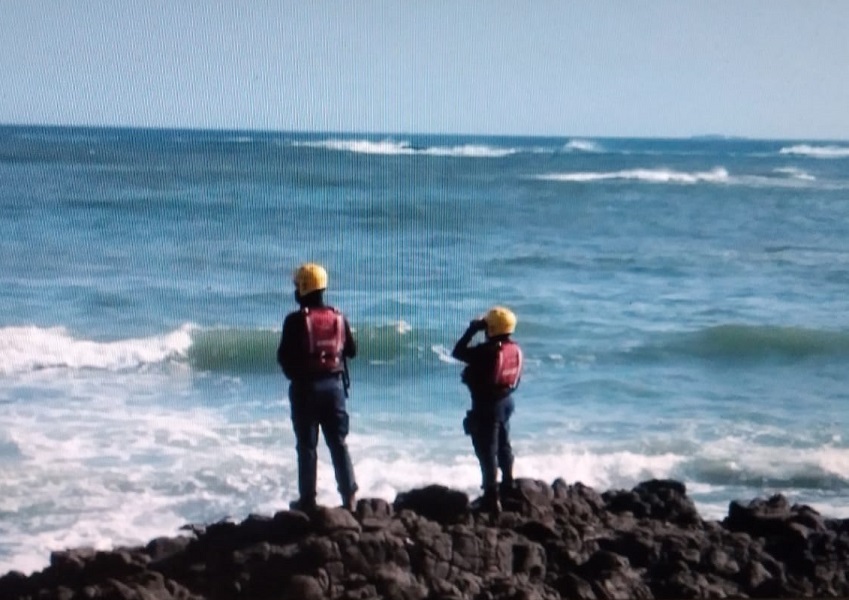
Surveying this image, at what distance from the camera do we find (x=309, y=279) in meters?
5.34

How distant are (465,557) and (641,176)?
9777 millimetres

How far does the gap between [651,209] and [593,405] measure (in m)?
3.88

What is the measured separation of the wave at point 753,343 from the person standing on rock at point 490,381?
2.50m

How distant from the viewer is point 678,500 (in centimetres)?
614

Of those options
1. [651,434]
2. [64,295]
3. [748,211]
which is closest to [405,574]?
[651,434]

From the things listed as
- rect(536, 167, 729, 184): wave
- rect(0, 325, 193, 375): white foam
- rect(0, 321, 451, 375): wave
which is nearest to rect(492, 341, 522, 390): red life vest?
rect(0, 321, 451, 375): wave

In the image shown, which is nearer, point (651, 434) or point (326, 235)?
point (326, 235)

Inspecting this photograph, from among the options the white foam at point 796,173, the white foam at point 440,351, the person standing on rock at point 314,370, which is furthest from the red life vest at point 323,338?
the white foam at point 796,173

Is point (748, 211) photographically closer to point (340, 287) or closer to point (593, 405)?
point (593, 405)

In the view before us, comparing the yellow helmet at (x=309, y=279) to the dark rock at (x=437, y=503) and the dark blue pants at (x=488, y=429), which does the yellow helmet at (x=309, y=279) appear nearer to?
the dark blue pants at (x=488, y=429)

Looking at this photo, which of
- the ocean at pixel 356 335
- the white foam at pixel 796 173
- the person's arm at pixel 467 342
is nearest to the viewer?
the person's arm at pixel 467 342

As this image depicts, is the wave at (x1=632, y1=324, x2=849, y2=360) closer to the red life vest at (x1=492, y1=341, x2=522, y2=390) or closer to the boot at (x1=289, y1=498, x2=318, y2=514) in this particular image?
the red life vest at (x1=492, y1=341, x2=522, y2=390)

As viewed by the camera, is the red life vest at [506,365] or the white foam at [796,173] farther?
the white foam at [796,173]

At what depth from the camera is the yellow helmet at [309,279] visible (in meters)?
5.34
